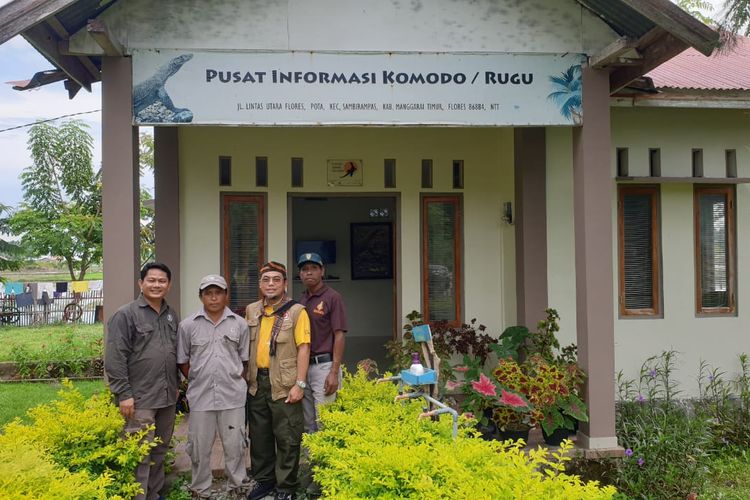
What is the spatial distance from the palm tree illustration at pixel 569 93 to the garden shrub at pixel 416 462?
9.39 feet

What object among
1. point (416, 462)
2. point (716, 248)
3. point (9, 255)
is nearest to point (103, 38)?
point (416, 462)

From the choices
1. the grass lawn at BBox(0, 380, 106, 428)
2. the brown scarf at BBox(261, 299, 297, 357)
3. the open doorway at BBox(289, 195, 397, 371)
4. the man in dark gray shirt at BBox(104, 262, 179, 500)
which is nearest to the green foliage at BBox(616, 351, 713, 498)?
the brown scarf at BBox(261, 299, 297, 357)

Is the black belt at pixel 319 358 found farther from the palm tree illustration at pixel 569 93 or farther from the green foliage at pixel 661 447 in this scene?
the palm tree illustration at pixel 569 93

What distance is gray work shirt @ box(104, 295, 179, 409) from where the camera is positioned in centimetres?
393

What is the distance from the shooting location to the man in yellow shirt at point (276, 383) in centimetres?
422

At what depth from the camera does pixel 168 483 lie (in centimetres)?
459

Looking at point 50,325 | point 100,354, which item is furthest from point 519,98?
point 50,325

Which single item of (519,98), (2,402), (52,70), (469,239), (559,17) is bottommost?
(2,402)

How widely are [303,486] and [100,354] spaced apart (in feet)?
24.1

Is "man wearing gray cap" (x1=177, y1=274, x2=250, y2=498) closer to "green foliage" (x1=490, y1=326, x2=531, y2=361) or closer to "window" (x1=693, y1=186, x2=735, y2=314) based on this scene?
"green foliage" (x1=490, y1=326, x2=531, y2=361)

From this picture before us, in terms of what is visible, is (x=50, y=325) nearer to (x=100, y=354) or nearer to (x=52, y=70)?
(x=100, y=354)

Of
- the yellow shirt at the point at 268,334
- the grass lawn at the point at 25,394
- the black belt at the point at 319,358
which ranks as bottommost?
the grass lawn at the point at 25,394

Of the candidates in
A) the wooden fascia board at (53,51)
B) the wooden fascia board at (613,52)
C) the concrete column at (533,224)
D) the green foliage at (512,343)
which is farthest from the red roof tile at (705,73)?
the wooden fascia board at (53,51)

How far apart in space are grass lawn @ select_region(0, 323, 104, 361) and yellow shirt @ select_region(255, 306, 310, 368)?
7.24 meters
